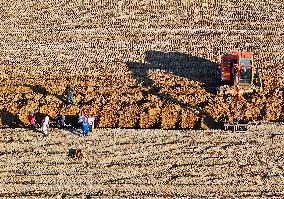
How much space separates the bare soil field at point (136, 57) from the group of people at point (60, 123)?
1.98ft

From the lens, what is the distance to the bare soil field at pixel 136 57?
23016mm

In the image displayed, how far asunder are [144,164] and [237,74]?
5452 mm

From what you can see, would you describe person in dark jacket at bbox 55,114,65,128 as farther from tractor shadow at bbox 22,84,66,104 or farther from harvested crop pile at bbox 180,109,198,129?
harvested crop pile at bbox 180,109,198,129

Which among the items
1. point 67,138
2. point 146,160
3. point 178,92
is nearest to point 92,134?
point 67,138

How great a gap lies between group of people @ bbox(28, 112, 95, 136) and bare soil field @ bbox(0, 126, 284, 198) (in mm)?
271

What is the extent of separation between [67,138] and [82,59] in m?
4.91

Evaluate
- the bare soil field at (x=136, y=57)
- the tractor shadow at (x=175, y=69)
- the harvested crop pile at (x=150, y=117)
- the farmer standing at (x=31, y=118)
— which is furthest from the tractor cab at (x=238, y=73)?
the farmer standing at (x=31, y=118)

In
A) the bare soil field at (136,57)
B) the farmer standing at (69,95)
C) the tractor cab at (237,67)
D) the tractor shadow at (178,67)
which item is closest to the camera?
the tractor cab at (237,67)

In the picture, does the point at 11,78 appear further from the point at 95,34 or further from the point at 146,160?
the point at 146,160

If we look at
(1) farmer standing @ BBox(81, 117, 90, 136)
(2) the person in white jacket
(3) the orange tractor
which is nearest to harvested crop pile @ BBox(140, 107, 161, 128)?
(1) farmer standing @ BBox(81, 117, 90, 136)

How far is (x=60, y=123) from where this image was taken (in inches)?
892

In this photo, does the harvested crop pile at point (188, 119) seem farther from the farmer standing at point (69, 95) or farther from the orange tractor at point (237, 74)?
the farmer standing at point (69, 95)

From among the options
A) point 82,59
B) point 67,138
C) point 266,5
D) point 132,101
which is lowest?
point 67,138

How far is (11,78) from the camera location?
24969 mm
